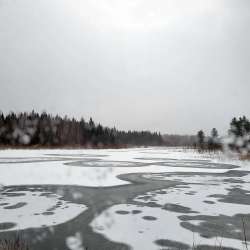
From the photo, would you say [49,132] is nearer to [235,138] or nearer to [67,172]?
[235,138]

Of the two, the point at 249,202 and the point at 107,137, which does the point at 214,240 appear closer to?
the point at 249,202

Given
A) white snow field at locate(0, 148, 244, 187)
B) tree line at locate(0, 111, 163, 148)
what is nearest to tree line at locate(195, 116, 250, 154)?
white snow field at locate(0, 148, 244, 187)

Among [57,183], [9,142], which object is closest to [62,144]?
[9,142]

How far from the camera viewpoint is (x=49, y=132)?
79125 millimetres

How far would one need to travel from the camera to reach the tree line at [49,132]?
74.8 meters

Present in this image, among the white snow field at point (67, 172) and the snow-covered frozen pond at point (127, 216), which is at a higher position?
the snow-covered frozen pond at point (127, 216)

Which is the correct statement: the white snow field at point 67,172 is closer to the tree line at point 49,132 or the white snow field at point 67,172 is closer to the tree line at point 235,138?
the tree line at point 235,138

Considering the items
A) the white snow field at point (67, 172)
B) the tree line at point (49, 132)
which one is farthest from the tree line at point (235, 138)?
the tree line at point (49, 132)

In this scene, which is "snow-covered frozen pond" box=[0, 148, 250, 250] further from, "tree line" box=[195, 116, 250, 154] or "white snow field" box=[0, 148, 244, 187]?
"tree line" box=[195, 116, 250, 154]

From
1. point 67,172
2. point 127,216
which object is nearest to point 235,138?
point 67,172

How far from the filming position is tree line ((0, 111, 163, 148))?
74.8 metres

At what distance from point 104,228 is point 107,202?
96.9 inches

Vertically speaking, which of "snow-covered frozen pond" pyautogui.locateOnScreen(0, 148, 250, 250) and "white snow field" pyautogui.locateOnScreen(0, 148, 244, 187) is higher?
"snow-covered frozen pond" pyautogui.locateOnScreen(0, 148, 250, 250)

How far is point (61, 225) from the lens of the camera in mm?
5707
